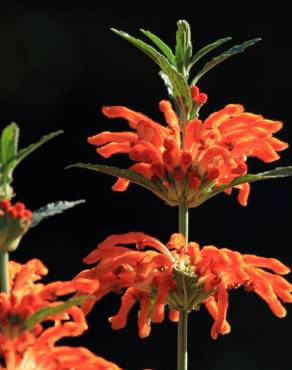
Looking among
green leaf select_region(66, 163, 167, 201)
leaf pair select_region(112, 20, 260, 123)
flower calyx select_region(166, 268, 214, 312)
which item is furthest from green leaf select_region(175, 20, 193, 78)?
flower calyx select_region(166, 268, 214, 312)

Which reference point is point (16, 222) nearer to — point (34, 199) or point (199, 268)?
point (199, 268)

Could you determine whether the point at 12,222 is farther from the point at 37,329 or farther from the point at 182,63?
the point at 182,63

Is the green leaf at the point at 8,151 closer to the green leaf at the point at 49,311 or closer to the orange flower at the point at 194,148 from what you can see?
the green leaf at the point at 49,311

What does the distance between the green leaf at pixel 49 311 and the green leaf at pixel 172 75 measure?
43cm

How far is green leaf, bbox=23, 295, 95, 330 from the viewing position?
3.98ft

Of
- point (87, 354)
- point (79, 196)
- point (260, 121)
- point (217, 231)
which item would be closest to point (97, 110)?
point (79, 196)

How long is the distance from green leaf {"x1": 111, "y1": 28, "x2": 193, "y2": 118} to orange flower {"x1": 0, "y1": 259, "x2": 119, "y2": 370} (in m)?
0.36

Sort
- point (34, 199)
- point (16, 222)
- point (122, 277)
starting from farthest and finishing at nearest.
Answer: point (34, 199)
point (122, 277)
point (16, 222)

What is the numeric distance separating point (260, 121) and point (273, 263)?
0.76ft

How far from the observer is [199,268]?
1.64m

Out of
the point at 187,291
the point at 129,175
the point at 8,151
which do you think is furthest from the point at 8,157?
the point at 187,291

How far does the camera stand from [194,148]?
1.69 meters

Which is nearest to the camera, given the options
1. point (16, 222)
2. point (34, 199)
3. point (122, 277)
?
point (16, 222)

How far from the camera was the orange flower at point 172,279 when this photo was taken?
1604 millimetres
